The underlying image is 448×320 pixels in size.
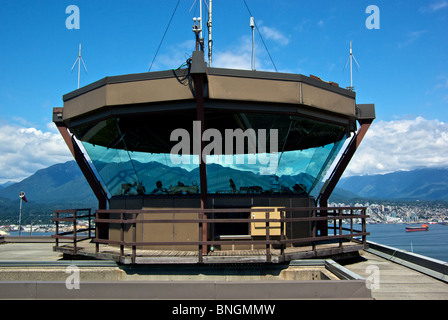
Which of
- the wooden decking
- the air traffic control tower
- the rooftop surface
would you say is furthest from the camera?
the air traffic control tower

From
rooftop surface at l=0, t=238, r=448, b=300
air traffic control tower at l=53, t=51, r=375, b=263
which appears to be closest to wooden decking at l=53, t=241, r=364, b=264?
air traffic control tower at l=53, t=51, r=375, b=263

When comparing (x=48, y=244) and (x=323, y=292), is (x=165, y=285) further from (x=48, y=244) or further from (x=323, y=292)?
(x=48, y=244)

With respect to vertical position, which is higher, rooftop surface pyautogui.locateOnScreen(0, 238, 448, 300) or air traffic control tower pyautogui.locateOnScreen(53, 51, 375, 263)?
air traffic control tower pyautogui.locateOnScreen(53, 51, 375, 263)

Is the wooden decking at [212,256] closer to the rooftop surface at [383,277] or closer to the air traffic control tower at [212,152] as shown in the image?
the air traffic control tower at [212,152]

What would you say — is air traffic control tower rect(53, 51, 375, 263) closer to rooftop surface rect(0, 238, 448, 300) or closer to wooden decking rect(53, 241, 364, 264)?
wooden decking rect(53, 241, 364, 264)

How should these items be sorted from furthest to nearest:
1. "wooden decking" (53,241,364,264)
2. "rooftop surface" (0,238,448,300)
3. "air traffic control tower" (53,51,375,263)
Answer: "air traffic control tower" (53,51,375,263) < "wooden decking" (53,241,364,264) < "rooftop surface" (0,238,448,300)

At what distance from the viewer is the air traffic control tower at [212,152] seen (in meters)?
9.82

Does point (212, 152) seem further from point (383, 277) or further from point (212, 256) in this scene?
point (383, 277)

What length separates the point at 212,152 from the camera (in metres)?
10.9

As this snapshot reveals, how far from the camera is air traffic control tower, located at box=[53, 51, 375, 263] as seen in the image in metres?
9.82

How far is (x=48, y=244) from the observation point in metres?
17.2

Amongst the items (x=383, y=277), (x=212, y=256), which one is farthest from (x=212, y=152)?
(x=383, y=277)
